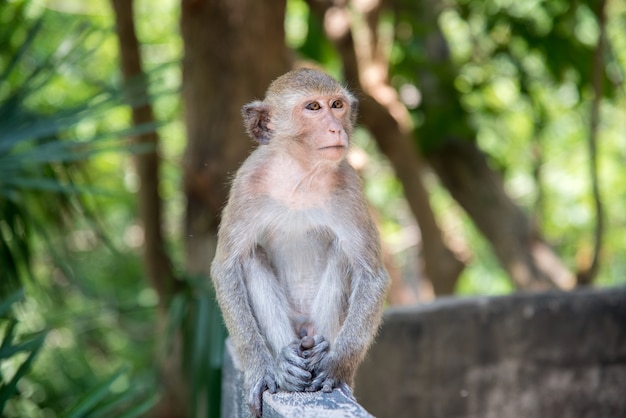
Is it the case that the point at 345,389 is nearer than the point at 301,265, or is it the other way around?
the point at 345,389

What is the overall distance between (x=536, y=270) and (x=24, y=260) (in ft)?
12.4

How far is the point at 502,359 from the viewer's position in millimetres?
4941

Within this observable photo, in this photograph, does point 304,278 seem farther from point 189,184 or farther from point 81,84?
point 81,84

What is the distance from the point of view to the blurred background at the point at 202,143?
4.29m

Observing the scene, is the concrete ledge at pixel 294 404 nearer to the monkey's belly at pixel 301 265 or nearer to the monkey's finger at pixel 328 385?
the monkey's finger at pixel 328 385

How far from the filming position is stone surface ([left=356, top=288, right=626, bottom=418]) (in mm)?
4801

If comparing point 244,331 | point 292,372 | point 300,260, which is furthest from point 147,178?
point 292,372

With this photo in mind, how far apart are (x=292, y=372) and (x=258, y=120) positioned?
108 cm

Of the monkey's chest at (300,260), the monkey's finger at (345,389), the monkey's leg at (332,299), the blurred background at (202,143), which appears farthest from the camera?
the blurred background at (202,143)

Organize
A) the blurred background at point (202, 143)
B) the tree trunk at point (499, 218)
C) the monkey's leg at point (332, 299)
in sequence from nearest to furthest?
the monkey's leg at point (332, 299)
the blurred background at point (202, 143)
the tree trunk at point (499, 218)

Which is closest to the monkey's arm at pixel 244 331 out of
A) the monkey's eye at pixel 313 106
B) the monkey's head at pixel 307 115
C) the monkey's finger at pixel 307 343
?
the monkey's finger at pixel 307 343

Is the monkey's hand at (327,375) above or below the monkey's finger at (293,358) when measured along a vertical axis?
below

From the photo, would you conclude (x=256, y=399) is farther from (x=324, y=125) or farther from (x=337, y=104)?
(x=337, y=104)

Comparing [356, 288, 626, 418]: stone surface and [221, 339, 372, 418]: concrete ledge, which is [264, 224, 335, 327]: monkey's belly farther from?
[356, 288, 626, 418]: stone surface
